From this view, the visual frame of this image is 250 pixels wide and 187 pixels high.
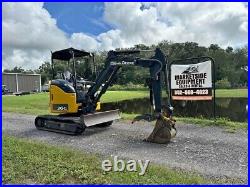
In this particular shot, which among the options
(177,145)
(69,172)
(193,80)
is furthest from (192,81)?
(69,172)

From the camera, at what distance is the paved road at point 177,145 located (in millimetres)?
5875

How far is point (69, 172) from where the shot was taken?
17.8ft

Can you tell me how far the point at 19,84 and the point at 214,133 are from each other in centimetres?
5881

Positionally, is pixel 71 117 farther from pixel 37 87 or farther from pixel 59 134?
pixel 37 87

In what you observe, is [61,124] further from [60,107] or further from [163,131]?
[163,131]

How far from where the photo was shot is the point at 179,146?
7324 millimetres

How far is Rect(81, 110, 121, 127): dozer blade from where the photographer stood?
8702mm

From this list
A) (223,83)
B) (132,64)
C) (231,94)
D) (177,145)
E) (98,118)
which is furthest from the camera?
(223,83)

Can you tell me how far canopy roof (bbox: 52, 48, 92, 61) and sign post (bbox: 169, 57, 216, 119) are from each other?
345 centimetres

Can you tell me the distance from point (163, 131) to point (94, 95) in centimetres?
276

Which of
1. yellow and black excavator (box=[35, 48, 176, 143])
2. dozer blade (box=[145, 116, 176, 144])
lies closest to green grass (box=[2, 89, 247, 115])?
yellow and black excavator (box=[35, 48, 176, 143])

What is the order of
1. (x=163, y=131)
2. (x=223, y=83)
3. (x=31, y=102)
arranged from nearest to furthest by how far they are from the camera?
1. (x=163, y=131)
2. (x=31, y=102)
3. (x=223, y=83)

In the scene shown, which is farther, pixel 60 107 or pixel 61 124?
pixel 60 107

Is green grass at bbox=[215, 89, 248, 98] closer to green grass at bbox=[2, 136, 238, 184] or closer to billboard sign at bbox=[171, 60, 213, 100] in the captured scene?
billboard sign at bbox=[171, 60, 213, 100]
